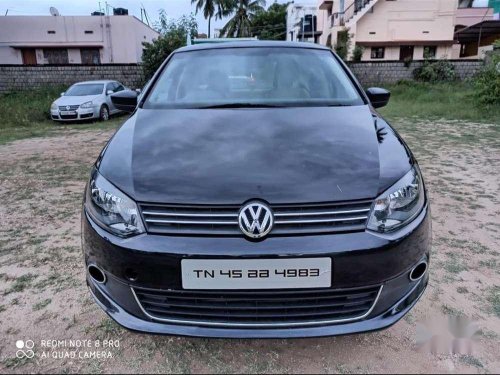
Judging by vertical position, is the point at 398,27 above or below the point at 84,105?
above

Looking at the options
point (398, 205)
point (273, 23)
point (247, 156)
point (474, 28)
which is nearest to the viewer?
point (398, 205)

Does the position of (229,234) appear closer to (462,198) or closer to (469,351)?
(469,351)

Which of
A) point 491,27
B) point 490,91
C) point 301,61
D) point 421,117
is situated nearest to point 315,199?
point 301,61

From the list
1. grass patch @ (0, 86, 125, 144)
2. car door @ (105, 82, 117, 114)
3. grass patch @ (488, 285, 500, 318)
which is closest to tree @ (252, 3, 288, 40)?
grass patch @ (0, 86, 125, 144)

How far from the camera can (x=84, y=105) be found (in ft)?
35.3

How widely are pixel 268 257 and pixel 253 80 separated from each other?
148 cm

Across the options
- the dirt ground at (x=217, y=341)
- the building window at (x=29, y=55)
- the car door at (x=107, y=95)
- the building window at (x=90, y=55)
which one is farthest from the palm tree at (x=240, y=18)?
the dirt ground at (x=217, y=341)

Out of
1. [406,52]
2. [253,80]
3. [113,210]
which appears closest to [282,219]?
[113,210]

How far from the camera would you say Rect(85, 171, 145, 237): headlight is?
1.59 m

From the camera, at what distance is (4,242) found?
3004 millimetres

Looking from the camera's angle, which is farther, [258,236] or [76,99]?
[76,99]

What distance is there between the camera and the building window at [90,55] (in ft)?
83.6

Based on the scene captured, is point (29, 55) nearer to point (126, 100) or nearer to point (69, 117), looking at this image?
point (69, 117)

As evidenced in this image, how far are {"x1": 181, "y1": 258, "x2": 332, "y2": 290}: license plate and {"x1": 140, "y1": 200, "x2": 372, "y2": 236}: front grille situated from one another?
0.35 ft
